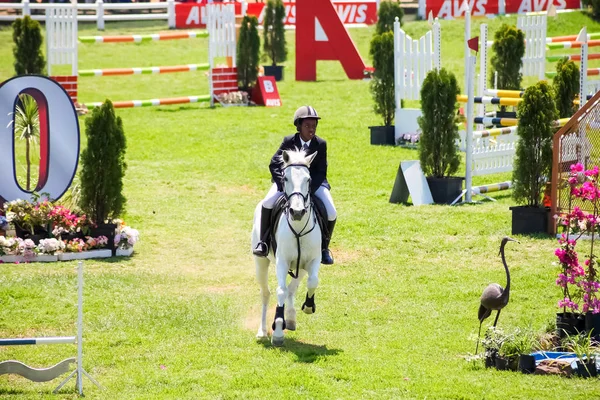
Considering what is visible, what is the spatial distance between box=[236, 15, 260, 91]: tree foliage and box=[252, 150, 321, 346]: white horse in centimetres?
1751

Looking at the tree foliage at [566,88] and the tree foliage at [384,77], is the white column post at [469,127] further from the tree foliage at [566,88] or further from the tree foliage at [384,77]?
the tree foliage at [384,77]

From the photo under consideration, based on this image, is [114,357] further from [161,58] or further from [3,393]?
[161,58]

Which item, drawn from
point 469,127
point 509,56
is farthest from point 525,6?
point 469,127

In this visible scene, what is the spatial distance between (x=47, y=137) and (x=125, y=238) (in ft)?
5.98

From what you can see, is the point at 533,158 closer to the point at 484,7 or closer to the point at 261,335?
the point at 261,335

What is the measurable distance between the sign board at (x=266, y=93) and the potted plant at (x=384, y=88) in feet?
→ 16.4

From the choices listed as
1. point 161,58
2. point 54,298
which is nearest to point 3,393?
point 54,298

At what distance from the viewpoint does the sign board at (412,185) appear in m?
17.0

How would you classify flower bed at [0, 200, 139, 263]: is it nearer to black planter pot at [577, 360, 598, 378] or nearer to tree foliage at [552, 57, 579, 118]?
black planter pot at [577, 360, 598, 378]

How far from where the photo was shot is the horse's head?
375 inches

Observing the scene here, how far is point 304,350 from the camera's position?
9.94 metres

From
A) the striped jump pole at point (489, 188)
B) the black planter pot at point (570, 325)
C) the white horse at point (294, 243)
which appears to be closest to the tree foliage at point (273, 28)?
the striped jump pole at point (489, 188)

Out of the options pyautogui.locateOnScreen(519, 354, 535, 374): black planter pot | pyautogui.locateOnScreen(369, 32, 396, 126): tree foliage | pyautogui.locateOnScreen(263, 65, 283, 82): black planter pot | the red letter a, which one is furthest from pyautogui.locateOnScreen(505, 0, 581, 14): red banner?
pyautogui.locateOnScreen(519, 354, 535, 374): black planter pot

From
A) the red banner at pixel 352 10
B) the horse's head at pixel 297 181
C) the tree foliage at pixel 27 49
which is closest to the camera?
the horse's head at pixel 297 181
